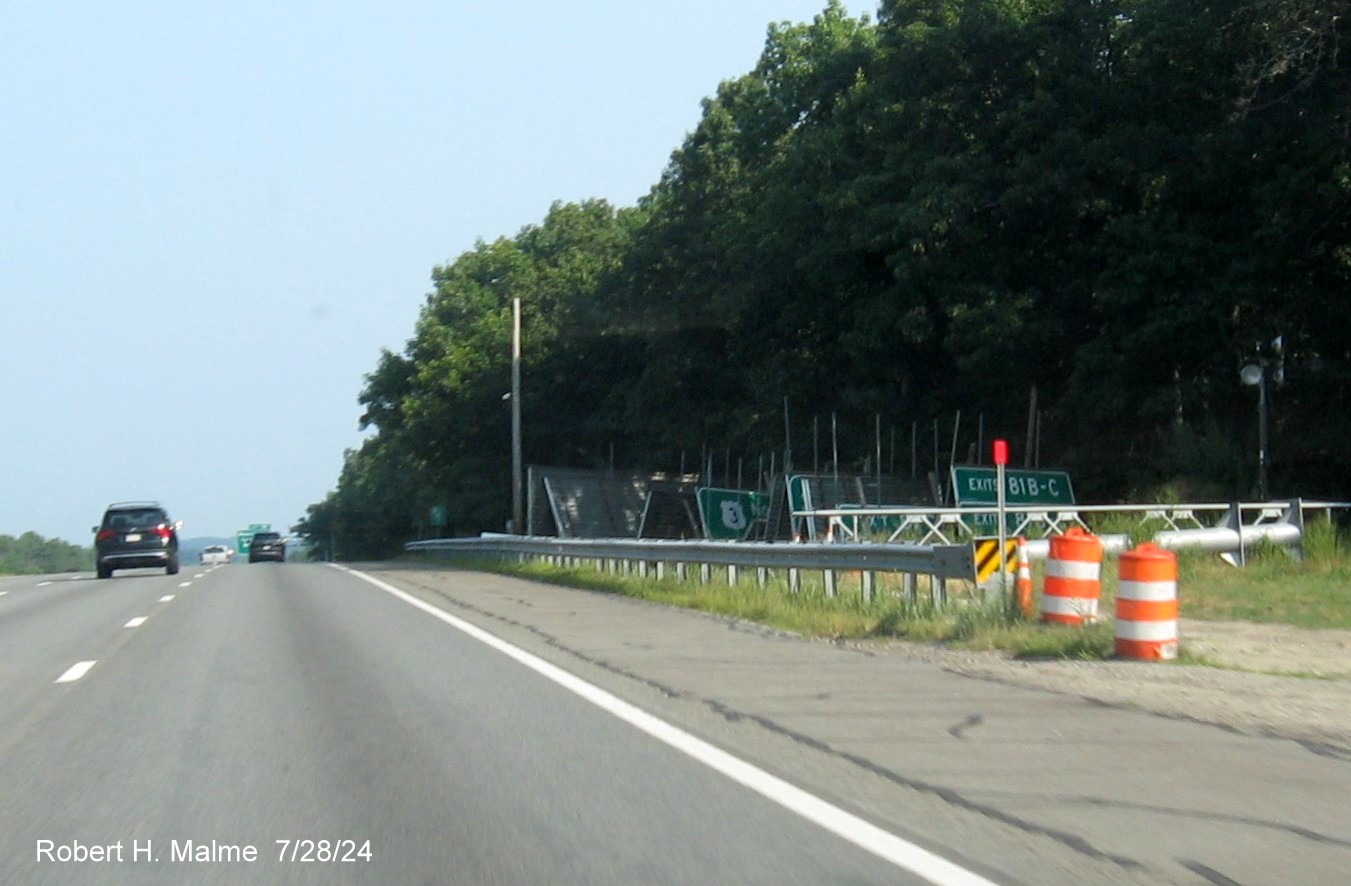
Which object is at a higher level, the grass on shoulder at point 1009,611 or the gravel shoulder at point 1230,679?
the grass on shoulder at point 1009,611

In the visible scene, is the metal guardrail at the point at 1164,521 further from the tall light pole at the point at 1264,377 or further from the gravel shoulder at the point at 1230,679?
the gravel shoulder at the point at 1230,679

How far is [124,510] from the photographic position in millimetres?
37406

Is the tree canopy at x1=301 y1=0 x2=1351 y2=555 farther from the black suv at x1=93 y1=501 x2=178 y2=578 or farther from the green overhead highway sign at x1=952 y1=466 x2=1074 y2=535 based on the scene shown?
the black suv at x1=93 y1=501 x2=178 y2=578

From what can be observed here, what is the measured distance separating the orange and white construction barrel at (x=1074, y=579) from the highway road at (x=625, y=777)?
2184mm

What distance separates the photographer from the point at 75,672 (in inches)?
549

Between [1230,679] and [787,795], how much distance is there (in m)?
5.51

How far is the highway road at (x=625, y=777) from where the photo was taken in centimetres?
655

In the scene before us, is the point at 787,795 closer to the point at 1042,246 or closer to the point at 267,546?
the point at 1042,246

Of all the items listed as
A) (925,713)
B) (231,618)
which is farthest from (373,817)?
(231,618)

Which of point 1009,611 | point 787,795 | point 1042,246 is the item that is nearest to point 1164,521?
point 1009,611

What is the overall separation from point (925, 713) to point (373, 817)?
422cm

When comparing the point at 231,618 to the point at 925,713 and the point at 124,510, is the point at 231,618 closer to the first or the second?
the point at 925,713

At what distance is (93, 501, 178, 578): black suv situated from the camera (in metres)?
37.2

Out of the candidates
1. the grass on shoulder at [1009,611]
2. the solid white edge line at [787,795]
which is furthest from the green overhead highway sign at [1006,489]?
the solid white edge line at [787,795]
